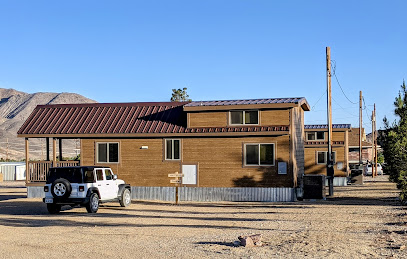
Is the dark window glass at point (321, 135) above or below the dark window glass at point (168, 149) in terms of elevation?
above

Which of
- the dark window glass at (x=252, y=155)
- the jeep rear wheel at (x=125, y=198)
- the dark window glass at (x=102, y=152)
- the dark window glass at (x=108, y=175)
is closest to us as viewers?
the dark window glass at (x=108, y=175)

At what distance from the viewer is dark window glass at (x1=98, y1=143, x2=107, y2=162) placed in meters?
31.3

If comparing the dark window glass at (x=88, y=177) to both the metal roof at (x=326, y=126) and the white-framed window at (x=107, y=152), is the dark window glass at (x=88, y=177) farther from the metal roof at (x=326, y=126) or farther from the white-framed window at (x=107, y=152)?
the metal roof at (x=326, y=126)

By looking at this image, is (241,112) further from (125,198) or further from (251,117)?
(125,198)

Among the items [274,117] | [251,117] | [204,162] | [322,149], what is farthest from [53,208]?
[322,149]

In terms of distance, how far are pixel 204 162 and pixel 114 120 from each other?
579cm

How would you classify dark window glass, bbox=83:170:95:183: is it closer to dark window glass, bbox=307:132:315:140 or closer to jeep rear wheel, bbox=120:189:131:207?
jeep rear wheel, bbox=120:189:131:207

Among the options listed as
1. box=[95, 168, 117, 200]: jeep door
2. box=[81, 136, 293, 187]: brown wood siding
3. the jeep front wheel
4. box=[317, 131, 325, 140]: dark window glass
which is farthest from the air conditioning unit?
box=[317, 131, 325, 140]: dark window glass

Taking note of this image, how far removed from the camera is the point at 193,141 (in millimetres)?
30000

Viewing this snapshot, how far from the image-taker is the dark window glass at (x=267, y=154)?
94.2 ft

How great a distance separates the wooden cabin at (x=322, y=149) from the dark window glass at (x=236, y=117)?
17.8 metres

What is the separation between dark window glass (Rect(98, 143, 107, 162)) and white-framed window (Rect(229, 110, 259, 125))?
23.6 feet

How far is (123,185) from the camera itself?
26.3m

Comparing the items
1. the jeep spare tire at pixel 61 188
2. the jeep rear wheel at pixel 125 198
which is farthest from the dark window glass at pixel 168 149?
the jeep spare tire at pixel 61 188
